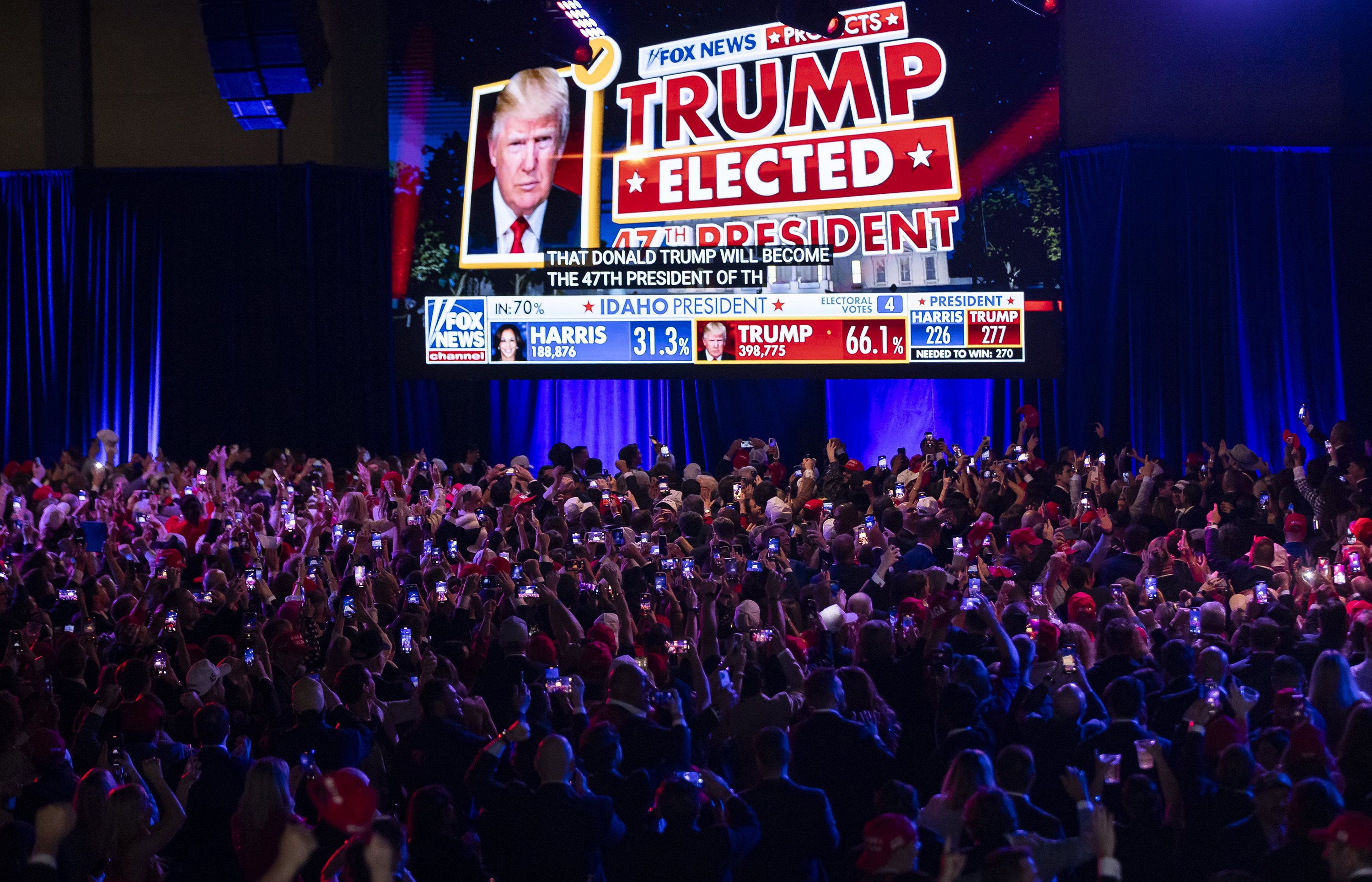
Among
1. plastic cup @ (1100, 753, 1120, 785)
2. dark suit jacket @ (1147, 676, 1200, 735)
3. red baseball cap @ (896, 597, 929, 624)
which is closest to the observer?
plastic cup @ (1100, 753, 1120, 785)

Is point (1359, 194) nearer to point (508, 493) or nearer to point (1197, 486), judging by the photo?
point (1197, 486)

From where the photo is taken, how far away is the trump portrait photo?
13273mm

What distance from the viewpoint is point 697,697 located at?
5082 millimetres

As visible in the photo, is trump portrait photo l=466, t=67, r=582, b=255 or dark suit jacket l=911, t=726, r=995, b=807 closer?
dark suit jacket l=911, t=726, r=995, b=807

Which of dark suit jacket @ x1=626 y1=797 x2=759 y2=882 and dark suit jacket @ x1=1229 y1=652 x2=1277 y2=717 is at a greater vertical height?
dark suit jacket @ x1=1229 y1=652 x2=1277 y2=717

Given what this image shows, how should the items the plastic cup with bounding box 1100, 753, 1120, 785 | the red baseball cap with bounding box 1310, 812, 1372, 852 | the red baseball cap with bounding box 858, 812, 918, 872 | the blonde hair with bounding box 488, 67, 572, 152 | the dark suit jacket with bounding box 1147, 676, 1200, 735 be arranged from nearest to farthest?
the red baseball cap with bounding box 1310, 812, 1372, 852
the red baseball cap with bounding box 858, 812, 918, 872
the plastic cup with bounding box 1100, 753, 1120, 785
the dark suit jacket with bounding box 1147, 676, 1200, 735
the blonde hair with bounding box 488, 67, 572, 152

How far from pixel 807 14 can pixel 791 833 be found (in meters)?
7.62

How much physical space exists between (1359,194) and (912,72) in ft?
17.0

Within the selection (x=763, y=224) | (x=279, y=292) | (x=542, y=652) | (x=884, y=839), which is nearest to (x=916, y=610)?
(x=542, y=652)

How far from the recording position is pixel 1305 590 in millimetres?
6672

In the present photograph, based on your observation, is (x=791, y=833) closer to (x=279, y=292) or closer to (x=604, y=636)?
(x=604, y=636)

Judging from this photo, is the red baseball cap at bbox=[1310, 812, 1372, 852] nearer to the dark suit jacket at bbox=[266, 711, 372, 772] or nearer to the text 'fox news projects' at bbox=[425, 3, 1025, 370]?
the dark suit jacket at bbox=[266, 711, 372, 772]

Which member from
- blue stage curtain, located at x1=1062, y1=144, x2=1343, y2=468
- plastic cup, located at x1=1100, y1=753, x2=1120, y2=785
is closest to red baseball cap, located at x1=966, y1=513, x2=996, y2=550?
plastic cup, located at x1=1100, y1=753, x2=1120, y2=785

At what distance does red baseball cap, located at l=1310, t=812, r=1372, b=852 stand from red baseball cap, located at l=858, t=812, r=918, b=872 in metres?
0.99
